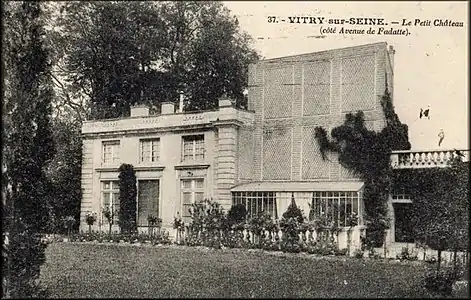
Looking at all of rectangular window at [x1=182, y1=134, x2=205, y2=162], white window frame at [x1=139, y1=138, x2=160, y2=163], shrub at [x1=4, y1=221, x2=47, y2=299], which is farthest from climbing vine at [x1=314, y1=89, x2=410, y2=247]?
shrub at [x1=4, y1=221, x2=47, y2=299]

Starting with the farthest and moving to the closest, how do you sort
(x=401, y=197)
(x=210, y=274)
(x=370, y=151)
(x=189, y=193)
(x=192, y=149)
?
1. (x=401, y=197)
2. (x=370, y=151)
3. (x=189, y=193)
4. (x=192, y=149)
5. (x=210, y=274)

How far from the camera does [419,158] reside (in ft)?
47.6

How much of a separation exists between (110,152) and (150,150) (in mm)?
868

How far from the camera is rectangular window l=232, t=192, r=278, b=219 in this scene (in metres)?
13.0

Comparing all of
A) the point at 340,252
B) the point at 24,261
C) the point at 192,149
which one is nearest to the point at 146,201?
the point at 192,149

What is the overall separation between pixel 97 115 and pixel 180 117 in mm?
1977

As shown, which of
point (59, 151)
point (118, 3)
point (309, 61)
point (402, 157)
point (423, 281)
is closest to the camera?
point (118, 3)

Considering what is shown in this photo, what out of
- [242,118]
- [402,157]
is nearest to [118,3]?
[242,118]

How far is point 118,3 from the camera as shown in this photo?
8.77m

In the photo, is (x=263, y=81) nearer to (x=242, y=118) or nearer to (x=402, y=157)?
(x=242, y=118)

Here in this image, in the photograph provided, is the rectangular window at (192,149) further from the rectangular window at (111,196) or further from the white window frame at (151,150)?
the rectangular window at (111,196)

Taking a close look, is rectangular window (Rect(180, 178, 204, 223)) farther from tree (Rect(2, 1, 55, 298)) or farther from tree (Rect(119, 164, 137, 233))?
tree (Rect(2, 1, 55, 298))

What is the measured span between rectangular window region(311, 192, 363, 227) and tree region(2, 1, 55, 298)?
7633 millimetres

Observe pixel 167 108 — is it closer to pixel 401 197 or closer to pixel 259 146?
pixel 259 146
